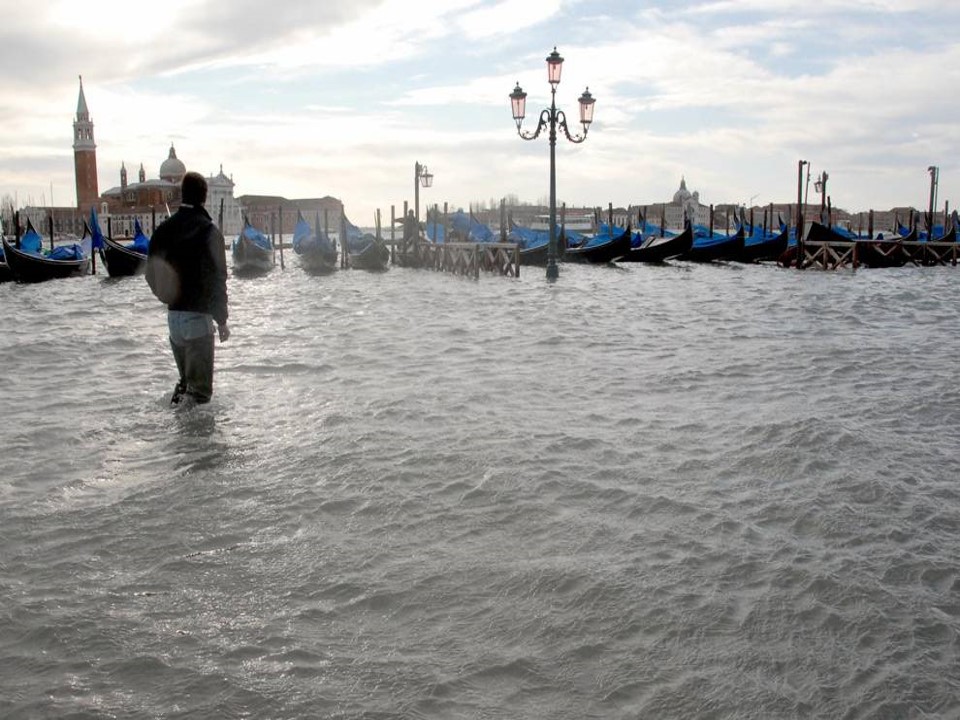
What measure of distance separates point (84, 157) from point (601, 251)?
76389mm

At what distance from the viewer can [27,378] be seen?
642 cm

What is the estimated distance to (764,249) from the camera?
99.5 ft

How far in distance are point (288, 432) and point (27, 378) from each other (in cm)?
305

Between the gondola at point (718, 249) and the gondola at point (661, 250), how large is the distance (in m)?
0.50

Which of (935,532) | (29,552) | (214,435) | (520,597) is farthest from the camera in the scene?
(214,435)

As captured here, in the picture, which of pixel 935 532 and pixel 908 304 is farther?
pixel 908 304

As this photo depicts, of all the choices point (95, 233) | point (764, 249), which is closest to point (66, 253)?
point (95, 233)

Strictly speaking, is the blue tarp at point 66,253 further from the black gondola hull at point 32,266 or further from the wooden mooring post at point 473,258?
the wooden mooring post at point 473,258

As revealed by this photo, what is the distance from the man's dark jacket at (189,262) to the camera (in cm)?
478

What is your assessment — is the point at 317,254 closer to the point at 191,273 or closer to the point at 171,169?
the point at 191,273

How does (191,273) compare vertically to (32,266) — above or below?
above

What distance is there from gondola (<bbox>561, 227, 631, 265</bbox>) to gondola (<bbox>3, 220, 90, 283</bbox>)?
1528 centimetres

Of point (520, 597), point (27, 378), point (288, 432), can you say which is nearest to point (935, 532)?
point (520, 597)

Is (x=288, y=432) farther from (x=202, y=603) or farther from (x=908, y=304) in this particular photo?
(x=908, y=304)
